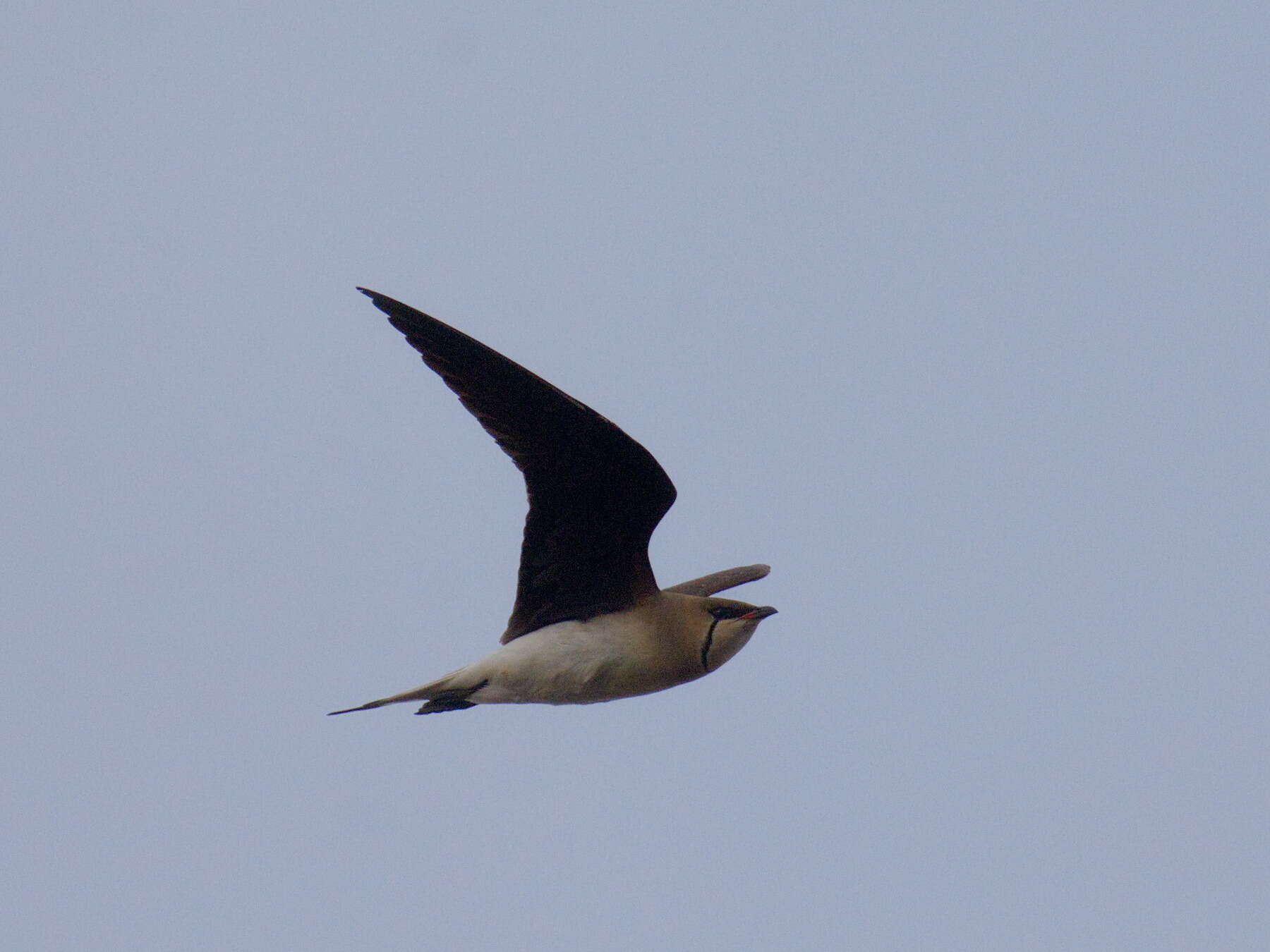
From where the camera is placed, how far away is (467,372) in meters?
6.41

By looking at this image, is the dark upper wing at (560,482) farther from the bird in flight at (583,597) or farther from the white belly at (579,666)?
the white belly at (579,666)

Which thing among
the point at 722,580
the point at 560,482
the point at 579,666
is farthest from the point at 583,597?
the point at 722,580

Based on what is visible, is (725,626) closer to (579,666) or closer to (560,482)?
(579,666)

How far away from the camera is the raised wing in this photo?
28.0ft

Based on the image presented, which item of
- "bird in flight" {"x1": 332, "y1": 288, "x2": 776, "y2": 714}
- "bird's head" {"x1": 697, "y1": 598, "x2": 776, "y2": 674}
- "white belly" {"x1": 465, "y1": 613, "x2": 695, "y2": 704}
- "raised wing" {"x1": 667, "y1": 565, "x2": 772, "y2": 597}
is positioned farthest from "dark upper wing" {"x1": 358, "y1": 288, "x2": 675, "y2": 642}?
"raised wing" {"x1": 667, "y1": 565, "x2": 772, "y2": 597}

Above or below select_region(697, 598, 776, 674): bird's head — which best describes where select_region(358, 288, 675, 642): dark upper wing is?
above

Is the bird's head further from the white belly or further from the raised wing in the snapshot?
the raised wing

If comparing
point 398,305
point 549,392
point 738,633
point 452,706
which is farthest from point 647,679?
point 398,305

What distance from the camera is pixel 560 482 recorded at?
672 centimetres

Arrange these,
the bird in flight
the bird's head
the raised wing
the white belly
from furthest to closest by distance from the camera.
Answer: the raised wing
the bird's head
the white belly
the bird in flight

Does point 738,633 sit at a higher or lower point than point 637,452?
lower

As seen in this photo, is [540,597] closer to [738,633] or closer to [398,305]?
[738,633]

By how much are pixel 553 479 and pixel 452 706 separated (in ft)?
4.28

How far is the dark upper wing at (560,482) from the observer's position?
630 centimetres
